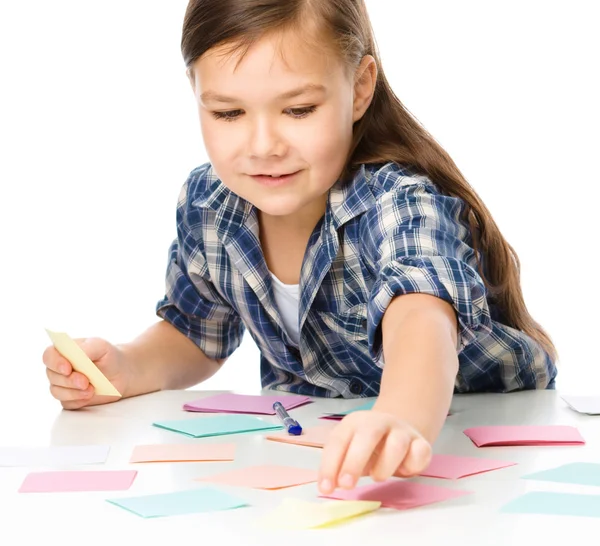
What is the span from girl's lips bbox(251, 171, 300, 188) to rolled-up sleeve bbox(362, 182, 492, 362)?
11 centimetres

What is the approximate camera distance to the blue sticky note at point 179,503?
2.42 ft

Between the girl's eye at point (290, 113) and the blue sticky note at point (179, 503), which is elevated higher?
the girl's eye at point (290, 113)

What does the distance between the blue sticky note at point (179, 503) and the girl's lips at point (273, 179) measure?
48cm

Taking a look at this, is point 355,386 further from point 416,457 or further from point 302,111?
point 416,457

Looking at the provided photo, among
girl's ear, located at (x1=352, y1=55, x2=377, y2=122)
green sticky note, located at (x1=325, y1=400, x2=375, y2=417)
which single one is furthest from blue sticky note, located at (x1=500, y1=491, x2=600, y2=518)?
girl's ear, located at (x1=352, y1=55, x2=377, y2=122)

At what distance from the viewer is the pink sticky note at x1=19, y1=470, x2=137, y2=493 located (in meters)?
0.82

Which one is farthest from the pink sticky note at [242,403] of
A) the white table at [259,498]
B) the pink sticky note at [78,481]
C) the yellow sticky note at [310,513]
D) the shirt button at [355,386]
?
the yellow sticky note at [310,513]

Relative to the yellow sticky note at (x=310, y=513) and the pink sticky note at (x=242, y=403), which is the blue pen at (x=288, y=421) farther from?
the yellow sticky note at (x=310, y=513)

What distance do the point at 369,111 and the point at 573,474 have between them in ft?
2.13

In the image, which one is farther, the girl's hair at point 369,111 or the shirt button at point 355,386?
the shirt button at point 355,386

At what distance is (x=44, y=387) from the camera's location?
2.54 meters

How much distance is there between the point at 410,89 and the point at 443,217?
5.09 ft

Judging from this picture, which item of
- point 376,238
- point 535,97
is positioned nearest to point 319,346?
point 376,238

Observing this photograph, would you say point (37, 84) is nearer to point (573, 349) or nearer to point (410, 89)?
point (410, 89)
